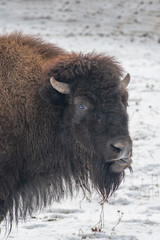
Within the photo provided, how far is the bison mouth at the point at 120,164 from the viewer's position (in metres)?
3.90

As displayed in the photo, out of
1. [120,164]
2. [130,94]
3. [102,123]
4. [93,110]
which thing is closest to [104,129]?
[102,123]

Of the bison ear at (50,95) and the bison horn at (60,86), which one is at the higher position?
the bison horn at (60,86)

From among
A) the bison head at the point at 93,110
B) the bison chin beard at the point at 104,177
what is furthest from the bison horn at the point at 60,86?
the bison chin beard at the point at 104,177

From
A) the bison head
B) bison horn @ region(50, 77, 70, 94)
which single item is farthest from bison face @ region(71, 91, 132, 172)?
bison horn @ region(50, 77, 70, 94)

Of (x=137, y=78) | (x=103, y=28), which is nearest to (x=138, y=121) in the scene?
(x=137, y=78)

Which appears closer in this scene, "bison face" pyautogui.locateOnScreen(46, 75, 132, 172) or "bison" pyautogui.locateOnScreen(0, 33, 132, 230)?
"bison face" pyautogui.locateOnScreen(46, 75, 132, 172)

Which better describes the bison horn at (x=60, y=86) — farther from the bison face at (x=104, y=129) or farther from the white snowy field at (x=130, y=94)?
the white snowy field at (x=130, y=94)

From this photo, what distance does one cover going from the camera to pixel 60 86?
4.04m

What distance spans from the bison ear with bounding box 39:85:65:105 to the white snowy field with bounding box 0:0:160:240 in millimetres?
1239

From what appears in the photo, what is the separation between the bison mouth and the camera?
3.90 m

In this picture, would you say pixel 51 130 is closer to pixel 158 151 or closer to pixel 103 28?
pixel 158 151

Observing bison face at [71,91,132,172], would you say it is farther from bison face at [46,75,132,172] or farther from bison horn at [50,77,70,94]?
bison horn at [50,77,70,94]

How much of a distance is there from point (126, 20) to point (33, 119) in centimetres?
1955

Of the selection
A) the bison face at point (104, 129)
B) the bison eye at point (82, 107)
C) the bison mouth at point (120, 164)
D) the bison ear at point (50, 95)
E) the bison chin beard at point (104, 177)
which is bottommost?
the bison chin beard at point (104, 177)
